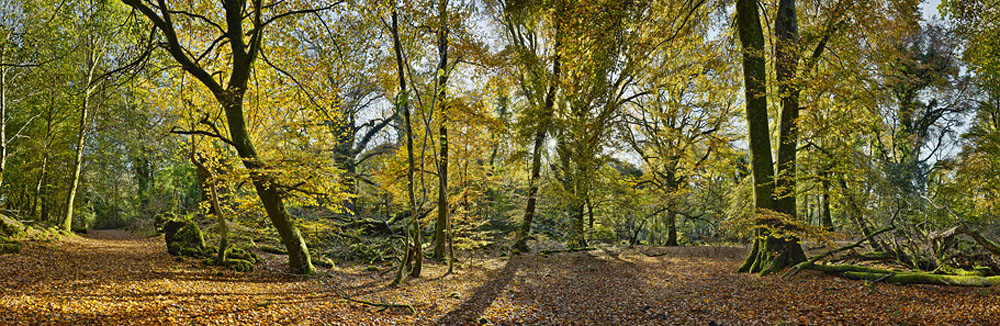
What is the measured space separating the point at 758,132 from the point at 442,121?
266 inches

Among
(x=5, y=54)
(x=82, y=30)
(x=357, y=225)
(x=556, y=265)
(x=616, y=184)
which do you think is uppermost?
(x=82, y=30)

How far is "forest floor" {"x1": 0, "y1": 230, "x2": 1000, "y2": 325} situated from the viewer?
448cm

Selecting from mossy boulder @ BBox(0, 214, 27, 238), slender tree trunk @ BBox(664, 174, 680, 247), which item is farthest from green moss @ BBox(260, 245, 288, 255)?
slender tree trunk @ BBox(664, 174, 680, 247)

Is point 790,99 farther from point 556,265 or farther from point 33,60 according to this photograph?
point 33,60

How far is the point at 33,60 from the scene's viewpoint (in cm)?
1023

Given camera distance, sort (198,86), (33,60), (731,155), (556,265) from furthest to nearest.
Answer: (731,155), (556,265), (33,60), (198,86)

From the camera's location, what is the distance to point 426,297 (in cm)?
696

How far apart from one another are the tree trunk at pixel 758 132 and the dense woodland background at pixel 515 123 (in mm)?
39

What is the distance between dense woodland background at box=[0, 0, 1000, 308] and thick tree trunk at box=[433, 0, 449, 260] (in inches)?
3.5

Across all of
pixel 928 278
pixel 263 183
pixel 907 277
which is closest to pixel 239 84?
pixel 263 183

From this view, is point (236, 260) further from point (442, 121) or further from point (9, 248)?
point (442, 121)

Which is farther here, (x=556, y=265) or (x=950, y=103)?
(x=950, y=103)

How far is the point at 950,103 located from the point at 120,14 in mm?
27155

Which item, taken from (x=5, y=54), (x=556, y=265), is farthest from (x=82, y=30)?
(x=556, y=265)
